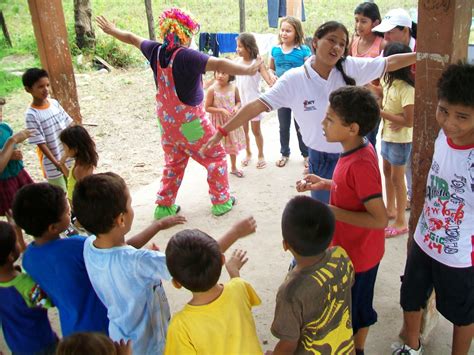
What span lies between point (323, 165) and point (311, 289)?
1366mm

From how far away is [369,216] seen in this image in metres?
2.08

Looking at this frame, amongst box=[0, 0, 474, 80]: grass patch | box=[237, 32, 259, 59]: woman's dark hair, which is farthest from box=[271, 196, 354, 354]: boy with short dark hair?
box=[0, 0, 474, 80]: grass patch

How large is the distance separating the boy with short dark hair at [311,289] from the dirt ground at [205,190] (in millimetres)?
1007

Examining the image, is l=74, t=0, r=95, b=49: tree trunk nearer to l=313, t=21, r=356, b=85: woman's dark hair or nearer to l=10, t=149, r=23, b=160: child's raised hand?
l=10, t=149, r=23, b=160: child's raised hand

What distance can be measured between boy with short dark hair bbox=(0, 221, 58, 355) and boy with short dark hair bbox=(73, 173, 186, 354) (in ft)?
0.99

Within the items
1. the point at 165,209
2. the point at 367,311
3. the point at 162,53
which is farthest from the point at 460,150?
the point at 165,209

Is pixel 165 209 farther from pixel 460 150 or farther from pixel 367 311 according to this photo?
pixel 460 150

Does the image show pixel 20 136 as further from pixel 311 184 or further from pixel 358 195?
pixel 358 195

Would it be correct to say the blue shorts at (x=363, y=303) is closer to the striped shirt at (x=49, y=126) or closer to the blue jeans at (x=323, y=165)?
the blue jeans at (x=323, y=165)

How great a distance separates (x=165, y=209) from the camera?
178 inches

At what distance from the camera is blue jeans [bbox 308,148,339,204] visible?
2885 millimetres

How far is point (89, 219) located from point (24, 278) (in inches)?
17.3

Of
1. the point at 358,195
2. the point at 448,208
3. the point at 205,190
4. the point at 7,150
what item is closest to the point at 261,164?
the point at 205,190

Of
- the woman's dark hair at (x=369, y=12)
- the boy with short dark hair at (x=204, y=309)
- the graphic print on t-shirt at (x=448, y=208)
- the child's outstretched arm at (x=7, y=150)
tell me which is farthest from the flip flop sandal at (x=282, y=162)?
the boy with short dark hair at (x=204, y=309)
